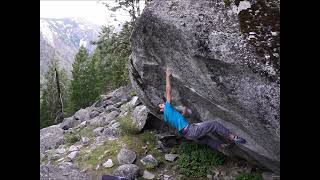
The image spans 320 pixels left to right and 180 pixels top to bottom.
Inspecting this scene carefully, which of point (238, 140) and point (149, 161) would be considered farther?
point (149, 161)

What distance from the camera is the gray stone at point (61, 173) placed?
1122 centimetres

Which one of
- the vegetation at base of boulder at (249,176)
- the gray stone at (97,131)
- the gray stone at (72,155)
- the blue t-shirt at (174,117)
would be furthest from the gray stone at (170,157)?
the gray stone at (97,131)

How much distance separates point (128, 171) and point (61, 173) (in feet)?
8.33

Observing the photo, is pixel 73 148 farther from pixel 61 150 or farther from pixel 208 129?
pixel 208 129

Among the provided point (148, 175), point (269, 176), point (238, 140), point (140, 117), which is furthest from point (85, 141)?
point (269, 176)

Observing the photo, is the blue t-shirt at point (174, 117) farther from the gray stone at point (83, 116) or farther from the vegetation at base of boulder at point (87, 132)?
A: the gray stone at point (83, 116)

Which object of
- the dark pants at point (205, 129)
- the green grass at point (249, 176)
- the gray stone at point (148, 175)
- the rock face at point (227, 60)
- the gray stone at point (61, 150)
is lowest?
the gray stone at point (148, 175)

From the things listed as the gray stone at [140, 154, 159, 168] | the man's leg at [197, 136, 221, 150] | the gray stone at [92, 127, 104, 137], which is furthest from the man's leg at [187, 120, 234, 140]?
the gray stone at [92, 127, 104, 137]

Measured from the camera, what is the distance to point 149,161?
11539 mm

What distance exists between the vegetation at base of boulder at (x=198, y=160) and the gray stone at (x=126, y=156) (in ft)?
5.70

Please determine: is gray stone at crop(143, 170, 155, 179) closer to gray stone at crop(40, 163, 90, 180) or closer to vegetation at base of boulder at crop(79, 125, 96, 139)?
gray stone at crop(40, 163, 90, 180)
